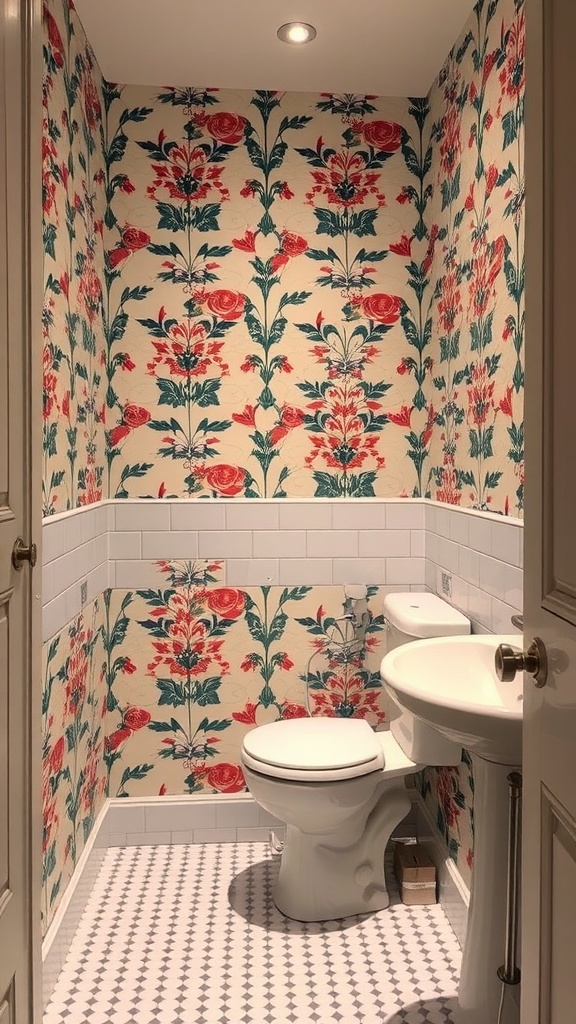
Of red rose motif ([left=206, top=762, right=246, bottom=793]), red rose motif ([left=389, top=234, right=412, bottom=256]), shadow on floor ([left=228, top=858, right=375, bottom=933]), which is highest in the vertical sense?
red rose motif ([left=389, top=234, right=412, bottom=256])

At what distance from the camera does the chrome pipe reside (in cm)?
172

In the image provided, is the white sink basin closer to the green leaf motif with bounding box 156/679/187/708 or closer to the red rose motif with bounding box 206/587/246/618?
the red rose motif with bounding box 206/587/246/618

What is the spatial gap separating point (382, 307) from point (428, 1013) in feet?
7.15

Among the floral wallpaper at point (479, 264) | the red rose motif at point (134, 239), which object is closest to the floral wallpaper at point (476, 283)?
the floral wallpaper at point (479, 264)

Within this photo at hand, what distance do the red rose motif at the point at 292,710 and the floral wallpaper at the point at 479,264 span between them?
912 mm

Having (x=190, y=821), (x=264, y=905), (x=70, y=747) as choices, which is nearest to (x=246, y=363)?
(x=70, y=747)

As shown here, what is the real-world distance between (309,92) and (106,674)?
7.17 feet

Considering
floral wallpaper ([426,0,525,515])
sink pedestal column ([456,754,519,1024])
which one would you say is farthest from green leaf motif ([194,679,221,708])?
sink pedestal column ([456,754,519,1024])

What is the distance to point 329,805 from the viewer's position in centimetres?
227

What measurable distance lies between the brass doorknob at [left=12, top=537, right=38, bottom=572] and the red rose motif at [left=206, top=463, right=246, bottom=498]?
1664 mm

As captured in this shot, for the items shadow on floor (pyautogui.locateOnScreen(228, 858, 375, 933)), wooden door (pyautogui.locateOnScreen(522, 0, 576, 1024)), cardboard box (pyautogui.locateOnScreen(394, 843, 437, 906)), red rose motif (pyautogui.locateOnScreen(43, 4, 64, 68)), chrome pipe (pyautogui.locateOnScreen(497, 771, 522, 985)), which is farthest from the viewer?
cardboard box (pyautogui.locateOnScreen(394, 843, 437, 906))

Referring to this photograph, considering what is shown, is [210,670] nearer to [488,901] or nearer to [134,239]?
[488,901]

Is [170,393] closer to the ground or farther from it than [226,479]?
farther from it

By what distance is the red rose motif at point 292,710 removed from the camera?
9.71 ft
